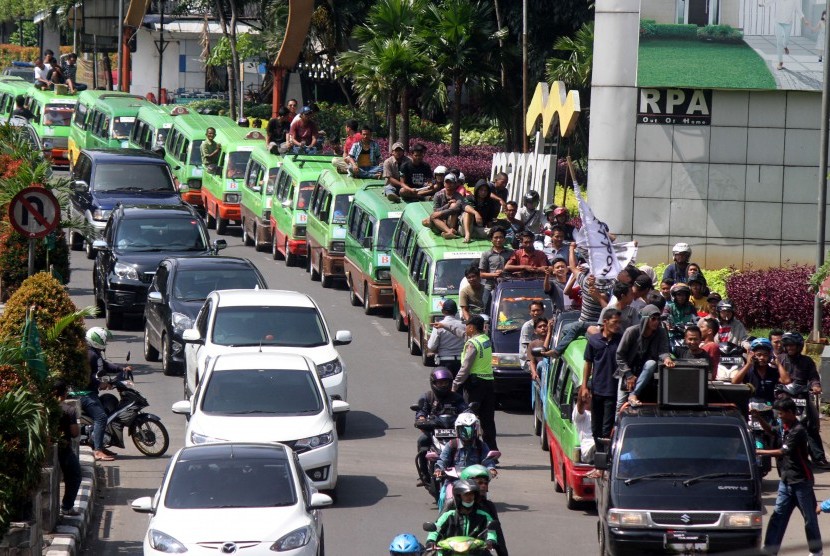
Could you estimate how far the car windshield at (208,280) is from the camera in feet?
73.8

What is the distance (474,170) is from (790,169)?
14.9 m

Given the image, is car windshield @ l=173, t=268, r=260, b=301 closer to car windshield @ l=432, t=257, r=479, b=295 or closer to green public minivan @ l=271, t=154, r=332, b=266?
car windshield @ l=432, t=257, r=479, b=295

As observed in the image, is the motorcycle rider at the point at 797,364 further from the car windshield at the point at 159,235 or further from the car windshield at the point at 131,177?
the car windshield at the point at 131,177

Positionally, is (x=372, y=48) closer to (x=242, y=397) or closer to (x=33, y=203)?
(x=33, y=203)

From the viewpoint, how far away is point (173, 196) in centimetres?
3053

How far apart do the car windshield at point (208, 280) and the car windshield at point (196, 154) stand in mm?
13506

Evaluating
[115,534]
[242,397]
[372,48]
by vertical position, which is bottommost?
[115,534]

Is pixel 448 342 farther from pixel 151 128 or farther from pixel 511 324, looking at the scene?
pixel 151 128

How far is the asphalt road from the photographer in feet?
47.9

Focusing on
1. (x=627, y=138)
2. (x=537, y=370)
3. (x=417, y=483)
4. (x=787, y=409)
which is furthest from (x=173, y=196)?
(x=787, y=409)

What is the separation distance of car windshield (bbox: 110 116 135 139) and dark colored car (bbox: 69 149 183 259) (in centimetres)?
910

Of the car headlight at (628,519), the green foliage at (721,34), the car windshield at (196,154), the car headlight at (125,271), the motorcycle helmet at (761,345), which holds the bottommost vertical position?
the car headlight at (628,519)

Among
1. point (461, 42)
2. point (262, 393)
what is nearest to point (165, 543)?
point (262, 393)

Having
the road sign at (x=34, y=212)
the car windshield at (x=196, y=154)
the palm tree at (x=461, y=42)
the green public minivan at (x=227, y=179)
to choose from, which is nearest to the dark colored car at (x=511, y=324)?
the road sign at (x=34, y=212)
